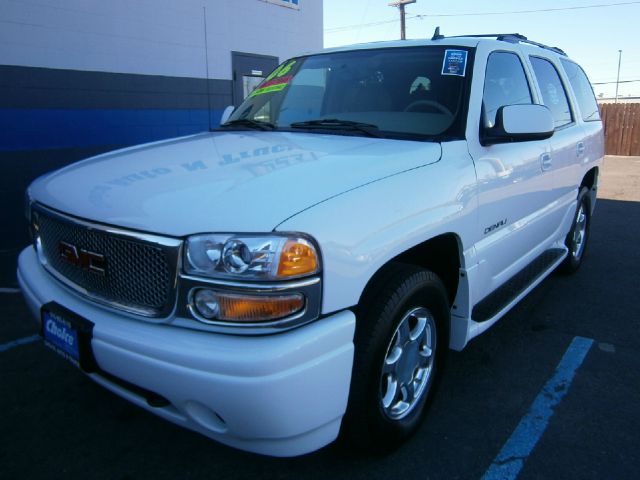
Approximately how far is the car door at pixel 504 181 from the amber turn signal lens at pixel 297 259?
48.8 inches

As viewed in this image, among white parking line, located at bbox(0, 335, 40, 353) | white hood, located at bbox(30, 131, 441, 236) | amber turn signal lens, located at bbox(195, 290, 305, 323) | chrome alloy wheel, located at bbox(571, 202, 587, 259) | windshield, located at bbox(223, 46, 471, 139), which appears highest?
windshield, located at bbox(223, 46, 471, 139)

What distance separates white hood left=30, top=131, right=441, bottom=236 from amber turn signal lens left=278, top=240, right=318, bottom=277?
0.31 feet

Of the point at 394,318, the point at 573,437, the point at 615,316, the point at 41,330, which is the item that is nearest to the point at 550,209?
the point at 615,316

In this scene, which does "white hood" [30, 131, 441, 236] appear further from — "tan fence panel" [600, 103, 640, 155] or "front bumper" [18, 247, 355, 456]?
"tan fence panel" [600, 103, 640, 155]

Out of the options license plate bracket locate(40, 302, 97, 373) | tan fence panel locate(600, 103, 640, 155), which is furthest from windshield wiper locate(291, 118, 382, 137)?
tan fence panel locate(600, 103, 640, 155)

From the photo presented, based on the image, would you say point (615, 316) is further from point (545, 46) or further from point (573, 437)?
point (545, 46)

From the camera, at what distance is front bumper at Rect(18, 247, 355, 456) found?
1710 millimetres

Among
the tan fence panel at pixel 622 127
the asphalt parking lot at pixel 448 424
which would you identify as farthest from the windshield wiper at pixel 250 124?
the tan fence panel at pixel 622 127

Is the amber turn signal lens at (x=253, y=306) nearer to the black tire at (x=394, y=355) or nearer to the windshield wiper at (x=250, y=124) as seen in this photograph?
the black tire at (x=394, y=355)

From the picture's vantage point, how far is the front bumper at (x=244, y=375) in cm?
171

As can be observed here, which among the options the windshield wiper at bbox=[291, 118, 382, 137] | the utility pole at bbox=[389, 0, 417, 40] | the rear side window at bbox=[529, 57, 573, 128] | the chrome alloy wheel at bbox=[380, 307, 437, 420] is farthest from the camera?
the utility pole at bbox=[389, 0, 417, 40]

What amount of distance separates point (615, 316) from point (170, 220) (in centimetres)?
367

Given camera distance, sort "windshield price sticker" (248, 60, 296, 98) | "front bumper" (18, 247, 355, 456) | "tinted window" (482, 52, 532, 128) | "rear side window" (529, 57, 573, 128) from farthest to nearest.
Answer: "rear side window" (529, 57, 573, 128) < "windshield price sticker" (248, 60, 296, 98) < "tinted window" (482, 52, 532, 128) < "front bumper" (18, 247, 355, 456)

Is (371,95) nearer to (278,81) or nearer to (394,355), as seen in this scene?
(278,81)
